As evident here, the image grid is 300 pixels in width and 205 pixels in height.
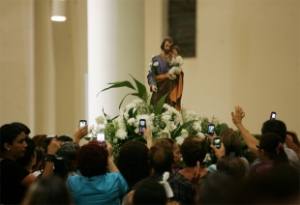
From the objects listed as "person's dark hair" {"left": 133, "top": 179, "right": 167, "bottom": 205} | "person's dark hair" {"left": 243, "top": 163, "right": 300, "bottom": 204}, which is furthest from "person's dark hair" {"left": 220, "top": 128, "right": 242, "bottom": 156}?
"person's dark hair" {"left": 243, "top": 163, "right": 300, "bottom": 204}

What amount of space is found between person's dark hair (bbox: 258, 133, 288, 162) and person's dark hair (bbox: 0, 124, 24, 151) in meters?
1.88

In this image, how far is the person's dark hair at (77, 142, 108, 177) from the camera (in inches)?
154

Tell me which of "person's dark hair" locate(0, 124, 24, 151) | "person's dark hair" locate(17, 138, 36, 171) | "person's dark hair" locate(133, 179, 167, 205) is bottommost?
"person's dark hair" locate(17, 138, 36, 171)

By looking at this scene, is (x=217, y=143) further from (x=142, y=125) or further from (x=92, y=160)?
(x=92, y=160)

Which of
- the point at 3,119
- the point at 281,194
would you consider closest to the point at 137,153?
the point at 281,194

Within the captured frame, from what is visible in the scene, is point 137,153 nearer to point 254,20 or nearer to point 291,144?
point 291,144

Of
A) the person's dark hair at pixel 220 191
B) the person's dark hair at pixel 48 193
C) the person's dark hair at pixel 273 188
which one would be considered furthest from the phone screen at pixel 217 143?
the person's dark hair at pixel 48 193

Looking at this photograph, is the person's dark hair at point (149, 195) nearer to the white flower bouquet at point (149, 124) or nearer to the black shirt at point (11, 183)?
the black shirt at point (11, 183)

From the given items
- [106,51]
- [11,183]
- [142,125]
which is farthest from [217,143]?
[106,51]

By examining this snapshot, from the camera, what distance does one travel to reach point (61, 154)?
4.76 metres

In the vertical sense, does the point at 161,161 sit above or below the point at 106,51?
below

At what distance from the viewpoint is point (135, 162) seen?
4145mm

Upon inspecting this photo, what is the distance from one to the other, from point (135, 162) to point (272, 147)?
119 cm

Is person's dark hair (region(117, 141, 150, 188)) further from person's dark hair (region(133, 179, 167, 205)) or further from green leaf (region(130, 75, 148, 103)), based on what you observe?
green leaf (region(130, 75, 148, 103))
